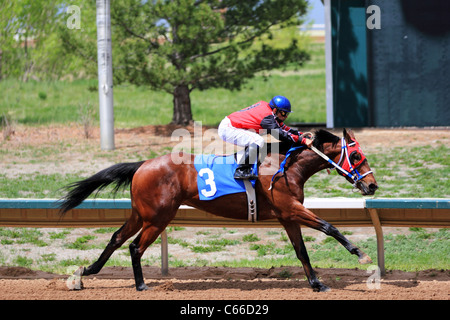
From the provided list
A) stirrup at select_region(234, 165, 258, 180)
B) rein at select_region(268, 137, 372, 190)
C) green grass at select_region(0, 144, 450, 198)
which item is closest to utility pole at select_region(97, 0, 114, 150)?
green grass at select_region(0, 144, 450, 198)

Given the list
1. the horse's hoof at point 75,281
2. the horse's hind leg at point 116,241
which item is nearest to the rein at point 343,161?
the horse's hind leg at point 116,241

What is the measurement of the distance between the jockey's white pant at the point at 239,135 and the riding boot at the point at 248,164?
0.18 feet

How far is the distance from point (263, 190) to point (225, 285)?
104cm

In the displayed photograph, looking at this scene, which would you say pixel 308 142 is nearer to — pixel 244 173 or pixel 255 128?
pixel 255 128

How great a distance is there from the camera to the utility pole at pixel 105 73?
14.7 meters

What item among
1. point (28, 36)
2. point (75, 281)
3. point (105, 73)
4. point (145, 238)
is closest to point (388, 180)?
point (145, 238)

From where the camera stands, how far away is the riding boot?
6277mm

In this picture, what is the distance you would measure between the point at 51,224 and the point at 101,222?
0.55 meters

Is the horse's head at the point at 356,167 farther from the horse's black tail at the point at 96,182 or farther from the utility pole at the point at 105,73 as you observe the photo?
the utility pole at the point at 105,73

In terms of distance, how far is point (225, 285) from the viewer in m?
6.64

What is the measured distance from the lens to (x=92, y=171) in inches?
498

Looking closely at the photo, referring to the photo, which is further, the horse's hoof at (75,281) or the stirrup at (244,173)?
the horse's hoof at (75,281)

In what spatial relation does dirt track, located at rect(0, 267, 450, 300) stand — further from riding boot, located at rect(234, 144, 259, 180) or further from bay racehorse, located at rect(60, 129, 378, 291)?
riding boot, located at rect(234, 144, 259, 180)

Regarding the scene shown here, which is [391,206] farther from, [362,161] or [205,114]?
[205,114]
